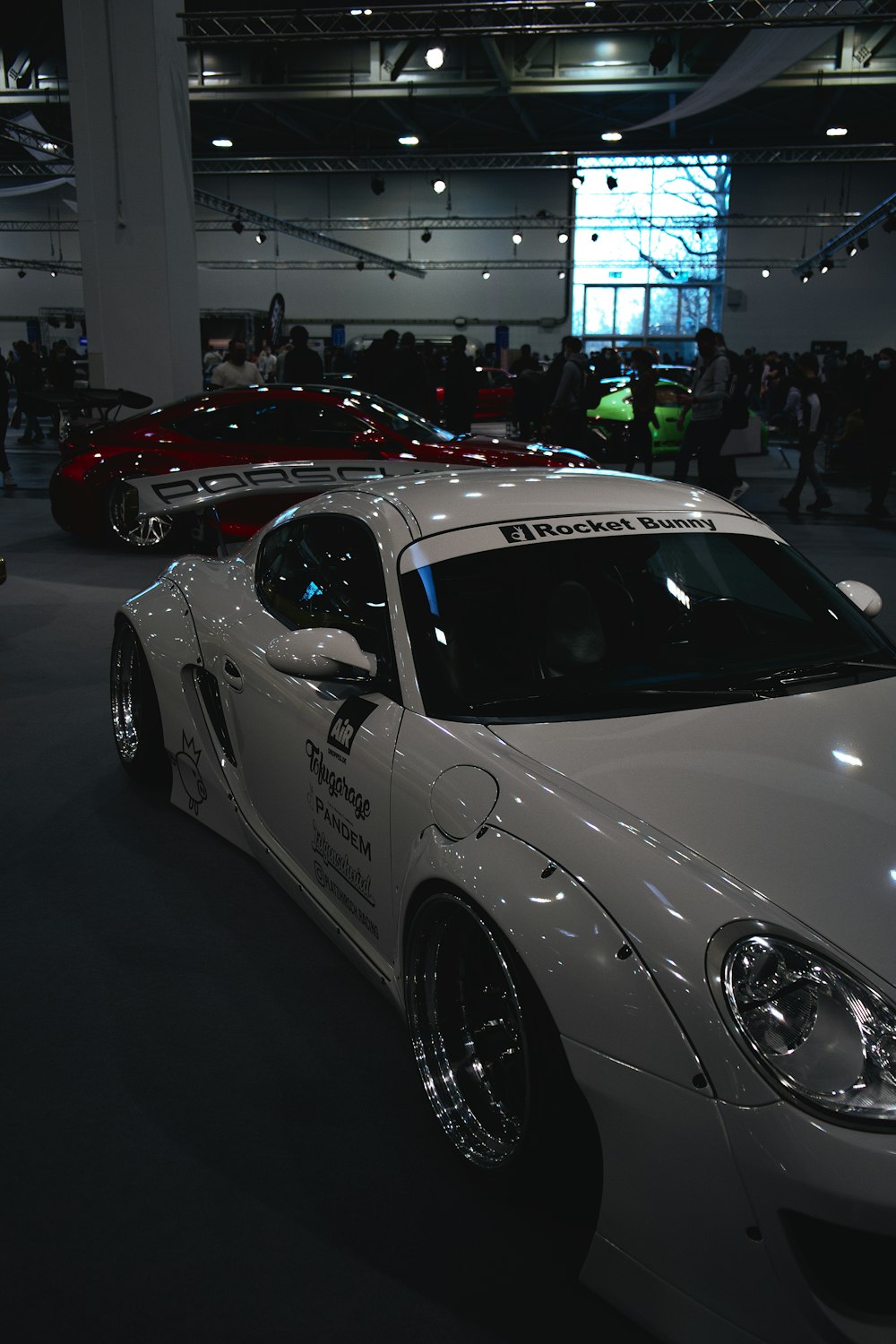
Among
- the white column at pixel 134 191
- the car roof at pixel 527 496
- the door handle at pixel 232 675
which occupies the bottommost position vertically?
the door handle at pixel 232 675

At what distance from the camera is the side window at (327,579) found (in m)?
2.63

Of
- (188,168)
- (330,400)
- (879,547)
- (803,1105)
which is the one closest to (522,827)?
(803,1105)

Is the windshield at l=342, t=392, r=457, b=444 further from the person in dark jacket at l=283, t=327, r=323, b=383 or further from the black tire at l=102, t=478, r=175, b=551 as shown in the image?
the person in dark jacket at l=283, t=327, r=323, b=383

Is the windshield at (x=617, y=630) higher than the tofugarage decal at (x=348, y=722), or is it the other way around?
the windshield at (x=617, y=630)

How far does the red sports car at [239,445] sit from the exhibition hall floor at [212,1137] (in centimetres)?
509

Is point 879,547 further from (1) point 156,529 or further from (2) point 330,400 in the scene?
(1) point 156,529

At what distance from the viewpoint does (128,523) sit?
891cm

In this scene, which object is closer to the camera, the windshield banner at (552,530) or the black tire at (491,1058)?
the black tire at (491,1058)

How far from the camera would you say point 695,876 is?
1.65 metres

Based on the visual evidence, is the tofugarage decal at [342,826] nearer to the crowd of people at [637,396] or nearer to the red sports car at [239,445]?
the red sports car at [239,445]

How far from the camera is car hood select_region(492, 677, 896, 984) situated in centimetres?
164

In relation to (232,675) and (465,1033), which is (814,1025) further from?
(232,675)

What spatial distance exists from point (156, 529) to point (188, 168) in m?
5.53

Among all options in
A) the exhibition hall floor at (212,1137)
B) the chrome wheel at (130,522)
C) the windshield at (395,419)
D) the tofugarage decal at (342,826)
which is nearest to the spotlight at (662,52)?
the windshield at (395,419)
